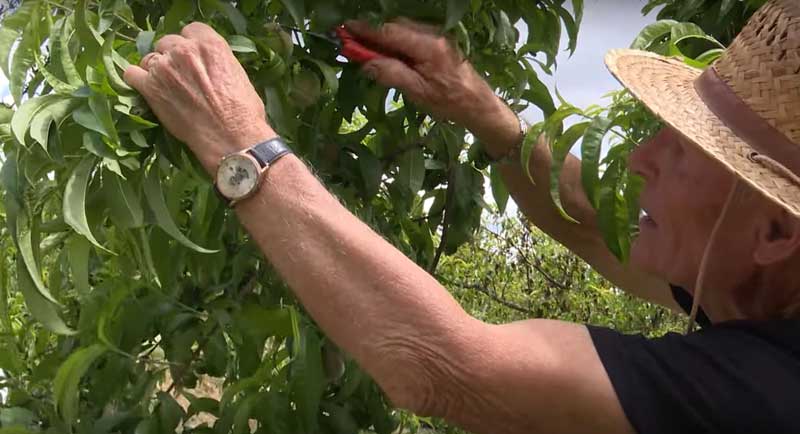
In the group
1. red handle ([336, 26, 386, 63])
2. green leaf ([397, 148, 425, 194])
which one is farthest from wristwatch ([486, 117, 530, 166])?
red handle ([336, 26, 386, 63])

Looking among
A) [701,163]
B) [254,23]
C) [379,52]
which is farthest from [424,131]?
[701,163]

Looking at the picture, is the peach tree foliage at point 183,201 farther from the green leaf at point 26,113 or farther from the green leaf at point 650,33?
the green leaf at point 650,33

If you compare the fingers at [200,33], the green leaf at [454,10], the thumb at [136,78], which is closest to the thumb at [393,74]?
the green leaf at [454,10]

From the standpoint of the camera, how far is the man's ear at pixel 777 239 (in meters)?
1.23

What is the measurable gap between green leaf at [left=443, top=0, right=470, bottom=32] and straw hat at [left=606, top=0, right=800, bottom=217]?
325 mm

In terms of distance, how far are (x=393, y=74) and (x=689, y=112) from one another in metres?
0.55

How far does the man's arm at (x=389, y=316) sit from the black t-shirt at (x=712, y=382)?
0.03m

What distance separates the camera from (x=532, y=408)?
1207 millimetres

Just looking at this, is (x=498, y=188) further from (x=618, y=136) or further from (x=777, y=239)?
(x=777, y=239)

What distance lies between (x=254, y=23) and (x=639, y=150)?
1.97ft

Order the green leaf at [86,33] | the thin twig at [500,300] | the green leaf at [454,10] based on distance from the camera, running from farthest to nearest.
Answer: the thin twig at [500,300] < the green leaf at [454,10] < the green leaf at [86,33]

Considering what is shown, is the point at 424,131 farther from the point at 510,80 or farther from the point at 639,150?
the point at 639,150

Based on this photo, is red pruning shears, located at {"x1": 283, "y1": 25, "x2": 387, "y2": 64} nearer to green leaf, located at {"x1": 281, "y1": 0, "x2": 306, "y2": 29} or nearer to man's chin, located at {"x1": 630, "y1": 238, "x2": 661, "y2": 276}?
green leaf, located at {"x1": 281, "y1": 0, "x2": 306, "y2": 29}

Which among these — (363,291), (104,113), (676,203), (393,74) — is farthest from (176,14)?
(676,203)
